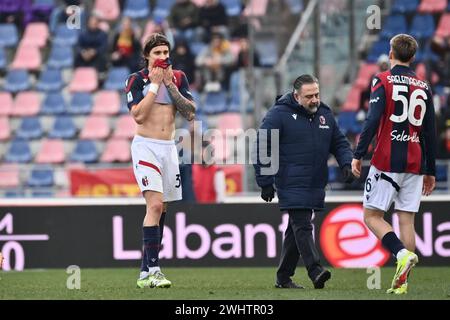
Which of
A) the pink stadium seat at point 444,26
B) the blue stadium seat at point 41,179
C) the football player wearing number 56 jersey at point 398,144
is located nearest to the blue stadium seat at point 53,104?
the blue stadium seat at point 41,179

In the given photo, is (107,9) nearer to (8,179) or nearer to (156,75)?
(8,179)

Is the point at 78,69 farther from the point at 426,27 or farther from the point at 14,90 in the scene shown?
the point at 426,27

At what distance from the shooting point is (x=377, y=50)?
68.4 ft

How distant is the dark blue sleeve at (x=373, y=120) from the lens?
9.38m

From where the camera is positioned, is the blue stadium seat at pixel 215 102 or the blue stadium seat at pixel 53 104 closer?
the blue stadium seat at pixel 215 102

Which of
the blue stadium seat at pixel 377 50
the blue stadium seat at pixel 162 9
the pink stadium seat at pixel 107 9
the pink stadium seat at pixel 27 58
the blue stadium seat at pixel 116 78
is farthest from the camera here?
the pink stadium seat at pixel 107 9

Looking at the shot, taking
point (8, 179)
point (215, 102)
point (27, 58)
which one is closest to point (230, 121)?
point (215, 102)

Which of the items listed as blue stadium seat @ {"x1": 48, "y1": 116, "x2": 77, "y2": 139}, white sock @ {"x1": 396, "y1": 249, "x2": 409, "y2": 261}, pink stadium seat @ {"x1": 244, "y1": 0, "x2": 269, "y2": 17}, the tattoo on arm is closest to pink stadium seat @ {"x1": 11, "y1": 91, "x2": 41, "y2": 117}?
blue stadium seat @ {"x1": 48, "y1": 116, "x2": 77, "y2": 139}

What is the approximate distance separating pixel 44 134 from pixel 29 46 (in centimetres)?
213

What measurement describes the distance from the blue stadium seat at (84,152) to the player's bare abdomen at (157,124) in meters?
11.3

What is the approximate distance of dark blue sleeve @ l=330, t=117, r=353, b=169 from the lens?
10125 mm

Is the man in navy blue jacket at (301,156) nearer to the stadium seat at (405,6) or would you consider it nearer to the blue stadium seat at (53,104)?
the stadium seat at (405,6)

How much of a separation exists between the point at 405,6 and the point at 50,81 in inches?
267

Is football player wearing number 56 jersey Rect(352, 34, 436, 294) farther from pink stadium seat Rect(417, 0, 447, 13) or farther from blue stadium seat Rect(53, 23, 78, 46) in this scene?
blue stadium seat Rect(53, 23, 78, 46)
